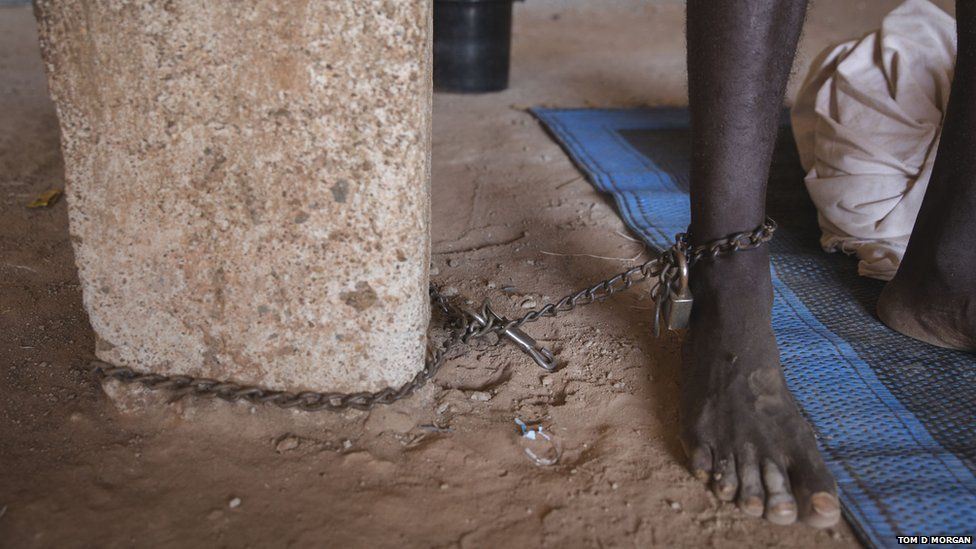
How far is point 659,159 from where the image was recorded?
2.93 m

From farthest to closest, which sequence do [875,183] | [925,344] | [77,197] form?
[875,183]
[925,344]
[77,197]

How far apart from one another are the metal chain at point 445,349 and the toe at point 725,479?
15.2 inches

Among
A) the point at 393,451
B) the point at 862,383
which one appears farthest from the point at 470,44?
the point at 393,451

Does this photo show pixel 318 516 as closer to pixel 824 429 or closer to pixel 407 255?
pixel 407 255

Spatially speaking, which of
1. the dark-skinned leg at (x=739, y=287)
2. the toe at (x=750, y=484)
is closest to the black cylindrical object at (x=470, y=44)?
the dark-skinned leg at (x=739, y=287)

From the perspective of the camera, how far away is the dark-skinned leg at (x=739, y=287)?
129 centimetres

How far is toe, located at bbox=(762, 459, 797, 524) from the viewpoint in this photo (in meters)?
1.23

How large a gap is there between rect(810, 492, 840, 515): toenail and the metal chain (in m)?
0.49

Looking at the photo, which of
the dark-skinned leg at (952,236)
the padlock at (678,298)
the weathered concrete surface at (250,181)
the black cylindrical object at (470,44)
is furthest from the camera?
the black cylindrical object at (470,44)

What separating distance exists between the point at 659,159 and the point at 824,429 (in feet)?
5.48

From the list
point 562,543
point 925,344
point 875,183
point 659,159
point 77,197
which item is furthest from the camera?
point 659,159

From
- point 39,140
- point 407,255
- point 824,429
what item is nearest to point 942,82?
point 824,429

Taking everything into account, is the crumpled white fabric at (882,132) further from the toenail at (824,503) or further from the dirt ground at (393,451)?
the toenail at (824,503)

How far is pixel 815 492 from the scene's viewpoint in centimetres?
123
